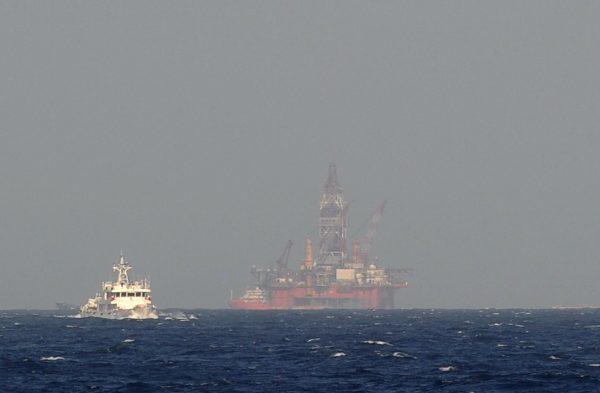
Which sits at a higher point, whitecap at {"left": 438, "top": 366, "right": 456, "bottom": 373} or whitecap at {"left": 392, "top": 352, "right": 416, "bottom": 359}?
whitecap at {"left": 392, "top": 352, "right": 416, "bottom": 359}

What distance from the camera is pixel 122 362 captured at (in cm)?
11031

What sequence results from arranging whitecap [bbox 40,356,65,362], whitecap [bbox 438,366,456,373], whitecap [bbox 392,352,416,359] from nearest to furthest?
whitecap [bbox 438,366,456,373], whitecap [bbox 40,356,65,362], whitecap [bbox 392,352,416,359]

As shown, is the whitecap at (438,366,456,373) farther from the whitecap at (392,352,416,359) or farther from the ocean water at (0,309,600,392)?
the whitecap at (392,352,416,359)

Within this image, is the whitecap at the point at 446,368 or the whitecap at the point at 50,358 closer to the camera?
the whitecap at the point at 446,368

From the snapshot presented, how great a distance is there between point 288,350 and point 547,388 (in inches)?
1840

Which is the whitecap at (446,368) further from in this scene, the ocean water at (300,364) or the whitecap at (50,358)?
the whitecap at (50,358)

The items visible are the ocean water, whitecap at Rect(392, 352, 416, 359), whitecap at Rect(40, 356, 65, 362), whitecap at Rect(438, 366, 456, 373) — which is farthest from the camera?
whitecap at Rect(392, 352, 416, 359)

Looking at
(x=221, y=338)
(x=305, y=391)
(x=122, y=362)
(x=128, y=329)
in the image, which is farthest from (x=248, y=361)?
(x=128, y=329)

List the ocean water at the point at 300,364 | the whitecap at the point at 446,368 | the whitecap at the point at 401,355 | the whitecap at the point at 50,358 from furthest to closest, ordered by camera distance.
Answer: the whitecap at the point at 401,355
the whitecap at the point at 50,358
the whitecap at the point at 446,368
the ocean water at the point at 300,364

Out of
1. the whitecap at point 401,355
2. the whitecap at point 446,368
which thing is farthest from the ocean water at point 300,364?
the whitecap at point 446,368

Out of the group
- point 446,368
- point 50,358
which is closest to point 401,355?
point 446,368

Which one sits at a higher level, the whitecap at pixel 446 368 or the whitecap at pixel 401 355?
the whitecap at pixel 401 355

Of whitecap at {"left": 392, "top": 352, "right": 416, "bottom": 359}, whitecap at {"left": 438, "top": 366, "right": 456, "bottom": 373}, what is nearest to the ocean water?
whitecap at {"left": 392, "top": 352, "right": 416, "bottom": 359}

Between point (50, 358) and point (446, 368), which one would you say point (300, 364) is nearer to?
point (446, 368)
